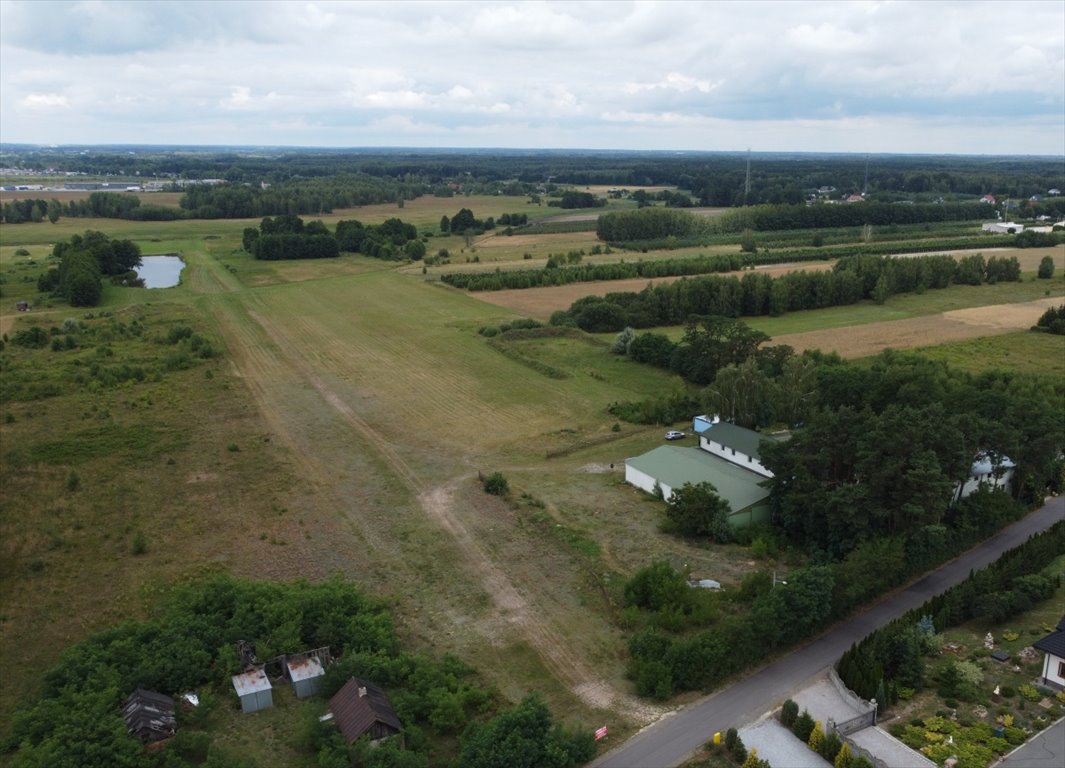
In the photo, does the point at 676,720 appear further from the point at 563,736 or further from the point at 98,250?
the point at 98,250

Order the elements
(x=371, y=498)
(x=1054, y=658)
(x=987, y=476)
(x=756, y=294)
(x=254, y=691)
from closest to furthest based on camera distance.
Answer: (x=254, y=691)
(x=1054, y=658)
(x=987, y=476)
(x=371, y=498)
(x=756, y=294)

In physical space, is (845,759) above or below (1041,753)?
above

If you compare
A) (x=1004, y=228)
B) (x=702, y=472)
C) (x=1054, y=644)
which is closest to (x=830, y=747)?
(x=1054, y=644)

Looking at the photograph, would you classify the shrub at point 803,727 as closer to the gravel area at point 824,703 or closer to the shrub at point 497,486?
the gravel area at point 824,703

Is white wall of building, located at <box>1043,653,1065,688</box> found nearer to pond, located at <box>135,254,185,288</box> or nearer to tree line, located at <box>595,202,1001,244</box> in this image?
pond, located at <box>135,254,185,288</box>

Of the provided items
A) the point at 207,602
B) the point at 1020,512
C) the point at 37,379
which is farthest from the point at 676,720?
the point at 37,379

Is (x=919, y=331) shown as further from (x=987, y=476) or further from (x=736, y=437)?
(x=736, y=437)

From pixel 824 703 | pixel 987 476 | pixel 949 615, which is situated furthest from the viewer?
pixel 987 476

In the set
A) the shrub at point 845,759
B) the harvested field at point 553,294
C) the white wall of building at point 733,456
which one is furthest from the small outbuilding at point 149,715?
the harvested field at point 553,294
